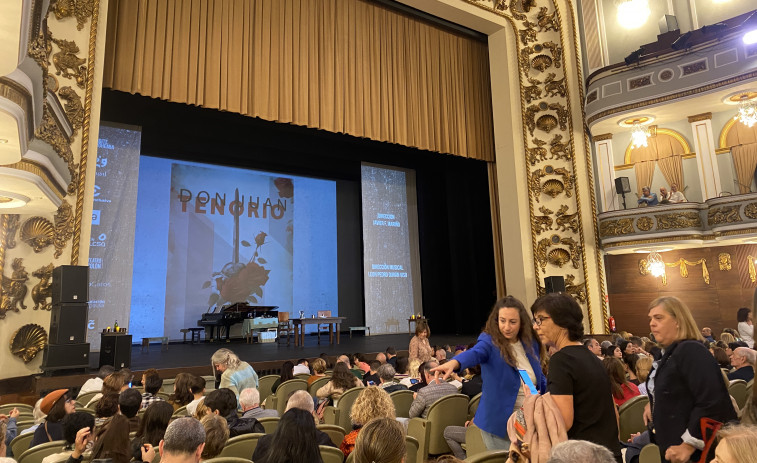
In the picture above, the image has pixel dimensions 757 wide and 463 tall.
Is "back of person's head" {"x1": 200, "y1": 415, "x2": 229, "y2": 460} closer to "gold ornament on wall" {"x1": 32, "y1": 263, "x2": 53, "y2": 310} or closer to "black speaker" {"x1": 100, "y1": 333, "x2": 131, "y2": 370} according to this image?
"black speaker" {"x1": 100, "y1": 333, "x2": 131, "y2": 370}

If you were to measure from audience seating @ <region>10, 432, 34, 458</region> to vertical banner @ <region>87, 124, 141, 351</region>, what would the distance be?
8.67m

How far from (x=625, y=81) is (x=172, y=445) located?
13163 mm

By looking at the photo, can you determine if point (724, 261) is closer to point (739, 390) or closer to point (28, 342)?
point (739, 390)

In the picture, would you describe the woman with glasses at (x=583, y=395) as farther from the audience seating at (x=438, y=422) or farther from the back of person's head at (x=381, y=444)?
the audience seating at (x=438, y=422)

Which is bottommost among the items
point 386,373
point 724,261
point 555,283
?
point 386,373

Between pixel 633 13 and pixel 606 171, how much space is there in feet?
14.6

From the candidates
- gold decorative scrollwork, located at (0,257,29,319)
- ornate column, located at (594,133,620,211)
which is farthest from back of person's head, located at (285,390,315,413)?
ornate column, located at (594,133,620,211)

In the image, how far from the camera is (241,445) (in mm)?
3031

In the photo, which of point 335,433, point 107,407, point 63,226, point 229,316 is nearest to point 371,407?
point 335,433

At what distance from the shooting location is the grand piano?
45.6 feet

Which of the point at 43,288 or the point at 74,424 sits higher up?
the point at 43,288

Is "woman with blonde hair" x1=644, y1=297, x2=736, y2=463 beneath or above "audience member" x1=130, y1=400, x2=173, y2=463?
above

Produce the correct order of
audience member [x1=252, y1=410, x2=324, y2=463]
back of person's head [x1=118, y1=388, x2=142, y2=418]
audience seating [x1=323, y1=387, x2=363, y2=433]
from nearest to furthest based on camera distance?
1. audience member [x1=252, y1=410, x2=324, y2=463]
2. back of person's head [x1=118, y1=388, x2=142, y2=418]
3. audience seating [x1=323, y1=387, x2=363, y2=433]

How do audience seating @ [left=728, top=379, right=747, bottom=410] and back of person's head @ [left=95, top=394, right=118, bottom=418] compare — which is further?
audience seating @ [left=728, top=379, right=747, bottom=410]
